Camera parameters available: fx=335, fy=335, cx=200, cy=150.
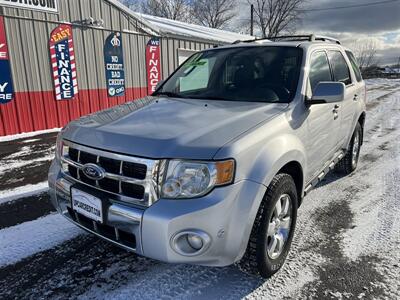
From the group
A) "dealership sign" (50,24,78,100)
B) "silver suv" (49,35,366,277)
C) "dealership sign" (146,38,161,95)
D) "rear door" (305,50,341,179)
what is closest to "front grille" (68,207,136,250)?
"silver suv" (49,35,366,277)

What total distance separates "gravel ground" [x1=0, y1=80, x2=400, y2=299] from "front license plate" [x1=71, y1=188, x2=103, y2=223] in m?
0.57

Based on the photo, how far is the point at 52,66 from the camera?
9102mm

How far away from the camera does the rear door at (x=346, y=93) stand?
4.10 m

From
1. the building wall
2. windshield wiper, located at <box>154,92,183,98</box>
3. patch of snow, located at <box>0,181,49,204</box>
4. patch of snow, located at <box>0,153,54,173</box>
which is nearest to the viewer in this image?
windshield wiper, located at <box>154,92,183,98</box>

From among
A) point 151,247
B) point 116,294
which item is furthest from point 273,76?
point 116,294

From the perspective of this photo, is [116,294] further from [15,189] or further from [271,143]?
[15,189]

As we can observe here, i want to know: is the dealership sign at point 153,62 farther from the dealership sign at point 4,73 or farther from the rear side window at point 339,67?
the rear side window at point 339,67

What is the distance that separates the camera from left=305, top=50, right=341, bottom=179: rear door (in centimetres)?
318

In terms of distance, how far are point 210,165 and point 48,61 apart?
8435 mm

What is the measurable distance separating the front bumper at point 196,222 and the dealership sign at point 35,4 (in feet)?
25.8

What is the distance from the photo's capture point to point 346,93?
159 inches

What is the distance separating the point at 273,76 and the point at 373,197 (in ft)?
7.37

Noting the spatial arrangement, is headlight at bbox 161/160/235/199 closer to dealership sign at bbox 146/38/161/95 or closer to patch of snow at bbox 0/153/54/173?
patch of snow at bbox 0/153/54/173

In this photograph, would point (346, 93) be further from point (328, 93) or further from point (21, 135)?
point (21, 135)
